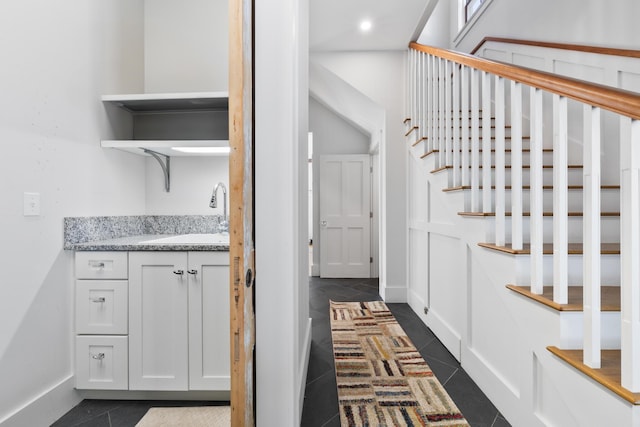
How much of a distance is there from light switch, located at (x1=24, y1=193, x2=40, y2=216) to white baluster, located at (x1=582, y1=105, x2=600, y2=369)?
237cm

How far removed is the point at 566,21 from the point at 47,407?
417cm

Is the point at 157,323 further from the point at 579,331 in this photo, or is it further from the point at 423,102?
the point at 423,102

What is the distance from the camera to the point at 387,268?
3771 mm

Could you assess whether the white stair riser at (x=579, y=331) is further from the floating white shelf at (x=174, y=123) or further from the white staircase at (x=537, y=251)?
the floating white shelf at (x=174, y=123)

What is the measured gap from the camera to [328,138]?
5.09m

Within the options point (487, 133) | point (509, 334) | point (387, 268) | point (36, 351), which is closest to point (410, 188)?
point (387, 268)

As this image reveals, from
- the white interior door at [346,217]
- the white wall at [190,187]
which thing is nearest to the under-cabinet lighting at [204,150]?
the white wall at [190,187]

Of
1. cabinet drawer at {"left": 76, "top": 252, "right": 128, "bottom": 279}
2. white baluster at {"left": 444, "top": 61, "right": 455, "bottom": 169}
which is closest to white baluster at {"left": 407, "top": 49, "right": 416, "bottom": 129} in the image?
white baluster at {"left": 444, "top": 61, "right": 455, "bottom": 169}

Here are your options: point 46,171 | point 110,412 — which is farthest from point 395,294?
point 46,171

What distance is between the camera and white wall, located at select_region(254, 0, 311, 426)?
1.25 m

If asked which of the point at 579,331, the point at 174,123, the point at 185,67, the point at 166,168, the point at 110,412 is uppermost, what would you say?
the point at 185,67

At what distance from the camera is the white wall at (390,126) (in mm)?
3643

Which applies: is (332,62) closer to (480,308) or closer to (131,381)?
(480,308)

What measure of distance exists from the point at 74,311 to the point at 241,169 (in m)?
1.53
